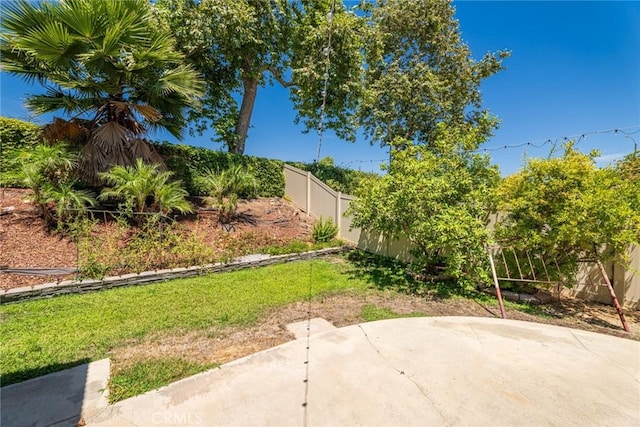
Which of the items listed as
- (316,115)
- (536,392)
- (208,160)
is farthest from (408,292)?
(316,115)

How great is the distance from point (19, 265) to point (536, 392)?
287 inches

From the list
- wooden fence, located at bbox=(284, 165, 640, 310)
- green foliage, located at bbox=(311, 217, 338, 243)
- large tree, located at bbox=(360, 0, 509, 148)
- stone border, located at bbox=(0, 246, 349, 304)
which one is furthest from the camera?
large tree, located at bbox=(360, 0, 509, 148)

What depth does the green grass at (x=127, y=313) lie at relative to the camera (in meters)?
2.82

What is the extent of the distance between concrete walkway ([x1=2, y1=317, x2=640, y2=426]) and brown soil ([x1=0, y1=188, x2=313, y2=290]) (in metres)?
4.08

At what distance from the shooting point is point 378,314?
163 inches

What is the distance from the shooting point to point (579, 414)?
2.17 meters

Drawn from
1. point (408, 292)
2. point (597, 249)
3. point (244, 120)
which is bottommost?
point (408, 292)

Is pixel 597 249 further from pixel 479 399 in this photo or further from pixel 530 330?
pixel 479 399

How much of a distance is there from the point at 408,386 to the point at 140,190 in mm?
6094

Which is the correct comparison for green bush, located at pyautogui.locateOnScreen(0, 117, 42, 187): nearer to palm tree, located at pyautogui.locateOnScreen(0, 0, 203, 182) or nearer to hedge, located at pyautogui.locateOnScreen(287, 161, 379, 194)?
palm tree, located at pyautogui.locateOnScreen(0, 0, 203, 182)

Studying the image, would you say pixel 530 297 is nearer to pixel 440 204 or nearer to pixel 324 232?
pixel 440 204

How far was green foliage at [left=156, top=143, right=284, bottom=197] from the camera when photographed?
8664 millimetres

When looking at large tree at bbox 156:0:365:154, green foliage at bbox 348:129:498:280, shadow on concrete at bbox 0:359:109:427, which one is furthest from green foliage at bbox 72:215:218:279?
large tree at bbox 156:0:365:154

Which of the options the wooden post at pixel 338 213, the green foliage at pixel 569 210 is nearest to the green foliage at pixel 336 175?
the wooden post at pixel 338 213
